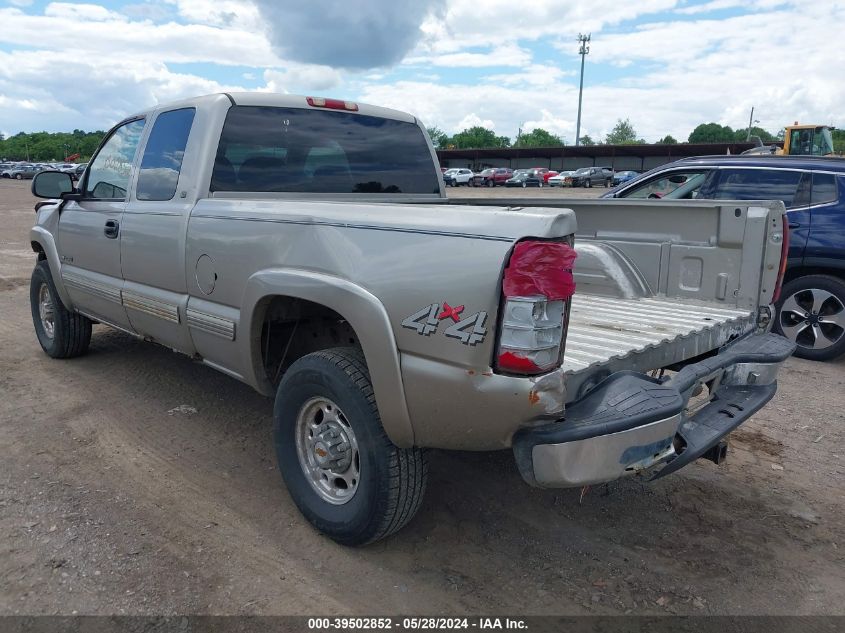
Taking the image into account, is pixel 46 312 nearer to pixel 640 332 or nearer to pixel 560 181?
pixel 640 332

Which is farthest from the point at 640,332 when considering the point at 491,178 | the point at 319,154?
the point at 491,178

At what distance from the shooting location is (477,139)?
327 feet

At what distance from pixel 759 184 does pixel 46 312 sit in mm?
6828

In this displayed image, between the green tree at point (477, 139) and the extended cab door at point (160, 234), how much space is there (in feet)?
309

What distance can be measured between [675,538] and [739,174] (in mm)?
4763

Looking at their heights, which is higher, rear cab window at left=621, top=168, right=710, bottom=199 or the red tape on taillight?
rear cab window at left=621, top=168, right=710, bottom=199

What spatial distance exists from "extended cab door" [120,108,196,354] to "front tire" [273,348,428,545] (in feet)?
3.42

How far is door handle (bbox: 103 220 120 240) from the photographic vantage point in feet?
14.3

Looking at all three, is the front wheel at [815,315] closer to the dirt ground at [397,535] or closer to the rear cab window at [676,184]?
the rear cab window at [676,184]

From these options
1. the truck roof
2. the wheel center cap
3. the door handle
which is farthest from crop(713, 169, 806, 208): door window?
the door handle

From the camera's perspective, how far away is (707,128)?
92.4 metres

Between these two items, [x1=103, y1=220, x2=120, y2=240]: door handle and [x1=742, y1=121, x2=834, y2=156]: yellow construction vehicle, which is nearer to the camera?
[x1=103, y1=220, x2=120, y2=240]: door handle

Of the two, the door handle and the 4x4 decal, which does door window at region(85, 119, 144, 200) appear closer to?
the door handle

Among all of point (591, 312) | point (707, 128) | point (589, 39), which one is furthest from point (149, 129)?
point (707, 128)
